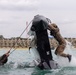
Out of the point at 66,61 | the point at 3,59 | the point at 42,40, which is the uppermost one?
the point at 42,40

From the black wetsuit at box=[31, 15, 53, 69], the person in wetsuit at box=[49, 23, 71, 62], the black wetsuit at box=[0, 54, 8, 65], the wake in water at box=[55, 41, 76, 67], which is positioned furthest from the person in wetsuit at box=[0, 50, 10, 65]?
the person in wetsuit at box=[49, 23, 71, 62]

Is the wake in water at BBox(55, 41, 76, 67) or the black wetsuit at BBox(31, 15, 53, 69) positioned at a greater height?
the black wetsuit at BBox(31, 15, 53, 69)

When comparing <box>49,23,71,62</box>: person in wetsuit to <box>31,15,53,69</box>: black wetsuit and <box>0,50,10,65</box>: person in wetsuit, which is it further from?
<box>0,50,10,65</box>: person in wetsuit

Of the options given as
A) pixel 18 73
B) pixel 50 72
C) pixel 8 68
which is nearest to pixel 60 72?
pixel 50 72

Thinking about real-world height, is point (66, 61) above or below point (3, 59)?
below

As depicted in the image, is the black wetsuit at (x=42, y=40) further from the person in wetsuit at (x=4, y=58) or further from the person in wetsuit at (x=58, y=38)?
the person in wetsuit at (x=4, y=58)

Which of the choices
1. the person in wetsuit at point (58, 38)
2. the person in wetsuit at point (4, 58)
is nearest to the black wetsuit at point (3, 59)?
the person in wetsuit at point (4, 58)

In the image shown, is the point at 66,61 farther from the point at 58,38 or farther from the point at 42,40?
the point at 42,40

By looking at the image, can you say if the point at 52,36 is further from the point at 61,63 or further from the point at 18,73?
the point at 18,73

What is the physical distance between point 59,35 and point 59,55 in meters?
1.22

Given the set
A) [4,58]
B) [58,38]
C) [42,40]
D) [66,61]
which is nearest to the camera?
[42,40]

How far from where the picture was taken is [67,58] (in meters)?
25.7

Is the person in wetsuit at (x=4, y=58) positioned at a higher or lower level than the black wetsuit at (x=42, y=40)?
lower

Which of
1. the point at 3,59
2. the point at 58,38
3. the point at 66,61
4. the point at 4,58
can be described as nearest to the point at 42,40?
the point at 58,38
